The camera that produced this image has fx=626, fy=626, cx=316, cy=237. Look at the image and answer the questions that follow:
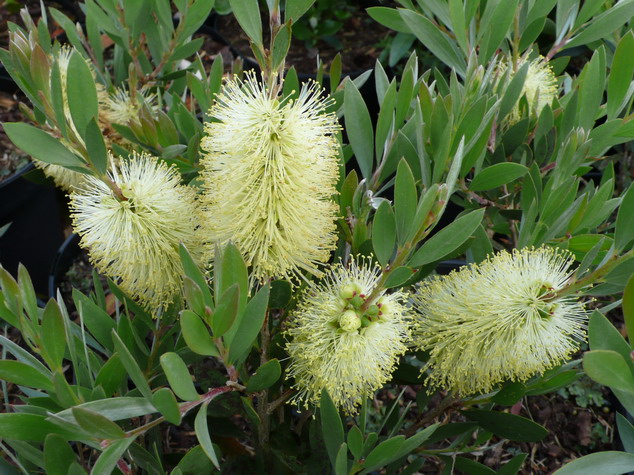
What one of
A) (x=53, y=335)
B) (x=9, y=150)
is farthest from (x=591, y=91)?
(x=9, y=150)

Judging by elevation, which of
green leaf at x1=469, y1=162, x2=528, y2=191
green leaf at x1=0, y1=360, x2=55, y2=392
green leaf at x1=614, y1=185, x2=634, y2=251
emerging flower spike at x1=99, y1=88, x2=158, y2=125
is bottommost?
green leaf at x1=0, y1=360, x2=55, y2=392

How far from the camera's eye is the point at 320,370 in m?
0.64

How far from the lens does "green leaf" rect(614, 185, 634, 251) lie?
1.92 ft

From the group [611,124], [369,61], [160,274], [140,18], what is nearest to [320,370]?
[160,274]

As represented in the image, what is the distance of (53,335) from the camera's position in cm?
56

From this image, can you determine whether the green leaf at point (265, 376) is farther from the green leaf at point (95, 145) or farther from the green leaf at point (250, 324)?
the green leaf at point (95, 145)

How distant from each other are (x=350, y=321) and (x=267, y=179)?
163 millimetres

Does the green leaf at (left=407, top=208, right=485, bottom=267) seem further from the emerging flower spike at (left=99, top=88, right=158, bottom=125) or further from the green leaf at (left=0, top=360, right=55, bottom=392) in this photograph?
the emerging flower spike at (left=99, top=88, right=158, bottom=125)

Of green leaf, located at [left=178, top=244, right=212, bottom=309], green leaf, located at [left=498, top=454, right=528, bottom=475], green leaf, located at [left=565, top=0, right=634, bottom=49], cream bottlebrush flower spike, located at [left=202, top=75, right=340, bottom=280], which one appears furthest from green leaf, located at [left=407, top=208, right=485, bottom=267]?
green leaf, located at [left=565, top=0, right=634, bottom=49]

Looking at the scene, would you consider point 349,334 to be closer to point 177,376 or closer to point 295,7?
point 177,376

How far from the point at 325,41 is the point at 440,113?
1.78 metres

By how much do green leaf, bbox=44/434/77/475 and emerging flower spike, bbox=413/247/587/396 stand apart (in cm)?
38

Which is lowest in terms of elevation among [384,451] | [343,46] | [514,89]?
[384,451]

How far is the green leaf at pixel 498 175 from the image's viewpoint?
737 millimetres
